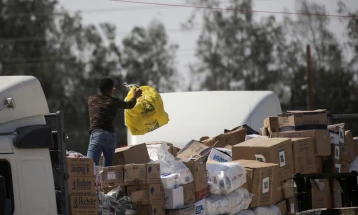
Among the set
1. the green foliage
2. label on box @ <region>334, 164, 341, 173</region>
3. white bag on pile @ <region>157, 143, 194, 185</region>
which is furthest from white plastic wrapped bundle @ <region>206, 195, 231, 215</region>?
the green foliage

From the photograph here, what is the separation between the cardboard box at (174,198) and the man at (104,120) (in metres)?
0.93

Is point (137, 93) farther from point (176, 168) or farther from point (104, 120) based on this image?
point (176, 168)

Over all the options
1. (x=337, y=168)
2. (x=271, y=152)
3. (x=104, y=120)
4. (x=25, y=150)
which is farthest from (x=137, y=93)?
(x=25, y=150)

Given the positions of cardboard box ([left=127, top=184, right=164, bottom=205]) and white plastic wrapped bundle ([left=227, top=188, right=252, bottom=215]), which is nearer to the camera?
cardboard box ([left=127, top=184, right=164, bottom=205])

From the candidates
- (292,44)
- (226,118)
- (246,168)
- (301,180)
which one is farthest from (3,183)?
(292,44)

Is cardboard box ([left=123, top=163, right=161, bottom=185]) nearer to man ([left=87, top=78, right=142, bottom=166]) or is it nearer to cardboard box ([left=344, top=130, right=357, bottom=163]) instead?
man ([left=87, top=78, right=142, bottom=166])

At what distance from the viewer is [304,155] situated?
454 inches

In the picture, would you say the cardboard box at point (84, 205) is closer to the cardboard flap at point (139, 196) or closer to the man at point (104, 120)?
the cardboard flap at point (139, 196)

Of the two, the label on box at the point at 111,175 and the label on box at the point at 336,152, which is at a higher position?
the label on box at the point at 111,175

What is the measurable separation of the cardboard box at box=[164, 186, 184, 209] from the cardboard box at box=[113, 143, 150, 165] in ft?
2.25

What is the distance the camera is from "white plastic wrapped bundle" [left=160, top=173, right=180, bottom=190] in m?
9.45

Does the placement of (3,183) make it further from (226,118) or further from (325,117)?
(226,118)

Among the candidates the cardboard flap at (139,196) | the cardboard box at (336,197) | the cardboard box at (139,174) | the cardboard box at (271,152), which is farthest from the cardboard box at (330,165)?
the cardboard flap at (139,196)

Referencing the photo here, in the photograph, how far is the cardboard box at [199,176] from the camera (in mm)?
9727
